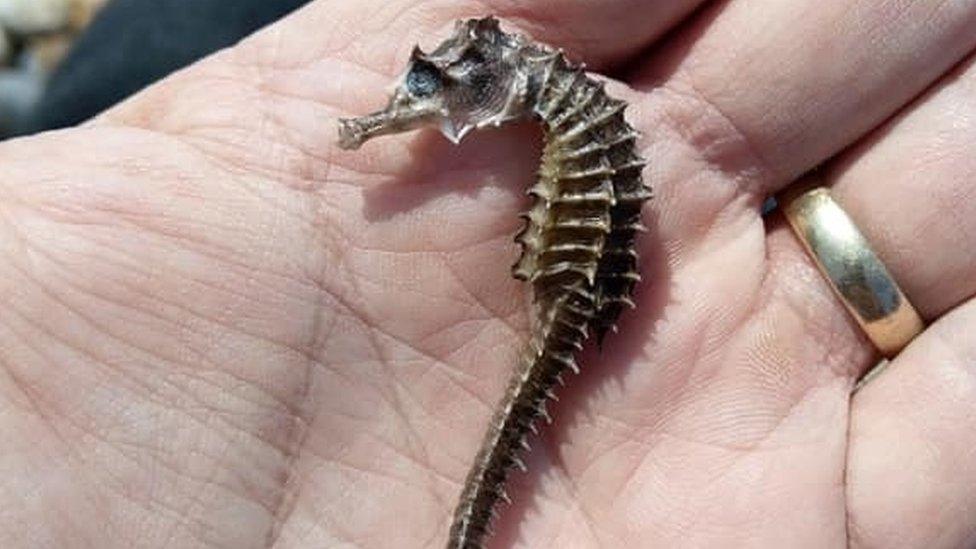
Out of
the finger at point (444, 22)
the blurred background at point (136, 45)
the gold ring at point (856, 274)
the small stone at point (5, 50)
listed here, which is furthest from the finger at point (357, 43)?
the small stone at point (5, 50)

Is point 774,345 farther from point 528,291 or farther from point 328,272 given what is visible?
point 328,272

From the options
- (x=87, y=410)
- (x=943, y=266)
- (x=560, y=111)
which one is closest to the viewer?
(x=87, y=410)

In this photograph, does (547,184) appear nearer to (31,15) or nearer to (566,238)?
(566,238)

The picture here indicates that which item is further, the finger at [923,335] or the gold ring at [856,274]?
the gold ring at [856,274]

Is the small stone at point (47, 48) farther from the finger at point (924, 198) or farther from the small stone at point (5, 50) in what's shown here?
the finger at point (924, 198)

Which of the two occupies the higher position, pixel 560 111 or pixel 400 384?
pixel 560 111

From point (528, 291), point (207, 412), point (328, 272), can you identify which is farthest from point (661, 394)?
point (207, 412)
